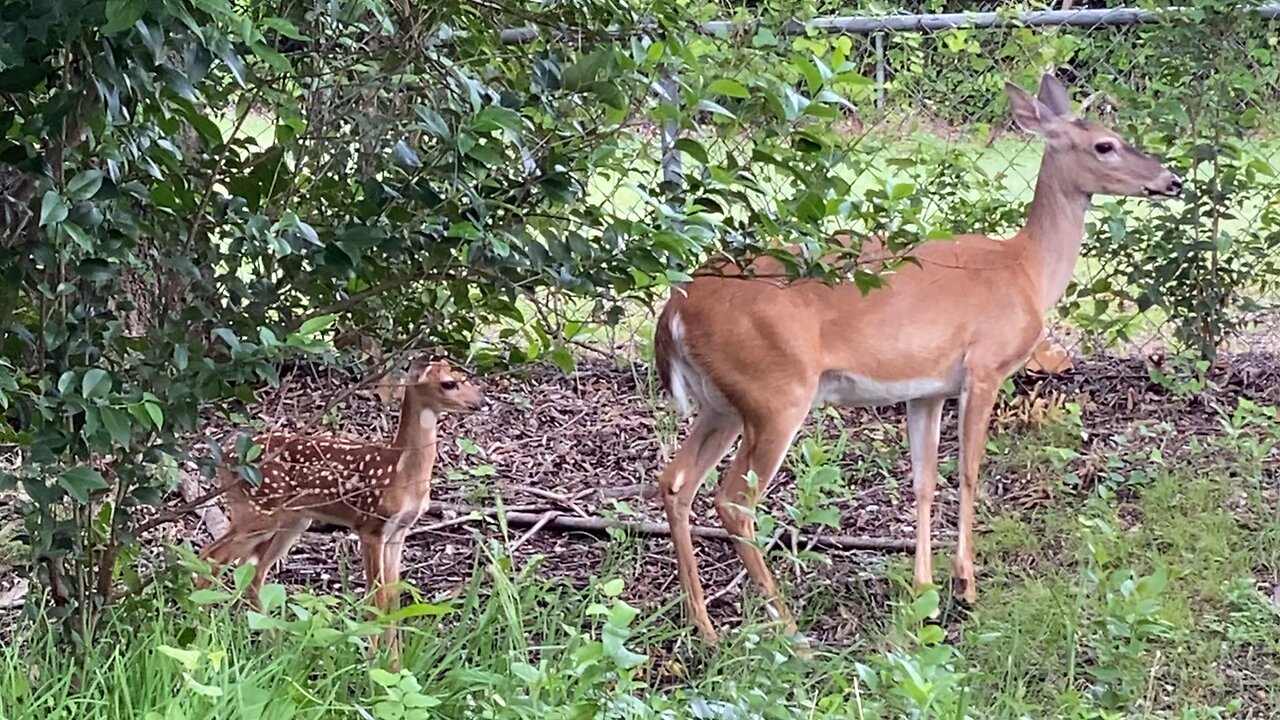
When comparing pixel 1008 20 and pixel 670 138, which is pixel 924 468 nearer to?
pixel 1008 20

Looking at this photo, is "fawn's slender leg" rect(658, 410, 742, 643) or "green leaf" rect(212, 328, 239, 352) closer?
"green leaf" rect(212, 328, 239, 352)

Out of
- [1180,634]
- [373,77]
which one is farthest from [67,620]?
[1180,634]

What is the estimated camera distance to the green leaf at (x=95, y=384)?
2.47 meters

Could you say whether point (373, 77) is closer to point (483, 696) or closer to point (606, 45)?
point (606, 45)

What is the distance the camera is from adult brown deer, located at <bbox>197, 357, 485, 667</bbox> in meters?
3.95

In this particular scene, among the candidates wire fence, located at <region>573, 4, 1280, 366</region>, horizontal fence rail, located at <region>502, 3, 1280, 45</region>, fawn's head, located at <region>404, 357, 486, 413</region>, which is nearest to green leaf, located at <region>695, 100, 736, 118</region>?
fawn's head, located at <region>404, 357, 486, 413</region>

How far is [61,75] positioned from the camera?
2.42m

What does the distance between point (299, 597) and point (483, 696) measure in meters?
0.41

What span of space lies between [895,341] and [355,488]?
1.67 metres

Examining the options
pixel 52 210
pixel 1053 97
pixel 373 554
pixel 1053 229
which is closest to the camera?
pixel 52 210

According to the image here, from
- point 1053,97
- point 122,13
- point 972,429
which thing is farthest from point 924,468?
point 122,13

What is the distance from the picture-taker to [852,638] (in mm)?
3973

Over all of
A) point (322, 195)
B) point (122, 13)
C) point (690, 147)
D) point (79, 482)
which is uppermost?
point (122, 13)

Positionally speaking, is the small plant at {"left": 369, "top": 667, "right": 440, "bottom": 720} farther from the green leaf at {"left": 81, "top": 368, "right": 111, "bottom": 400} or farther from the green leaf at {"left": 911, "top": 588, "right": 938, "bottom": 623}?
the green leaf at {"left": 911, "top": 588, "right": 938, "bottom": 623}
